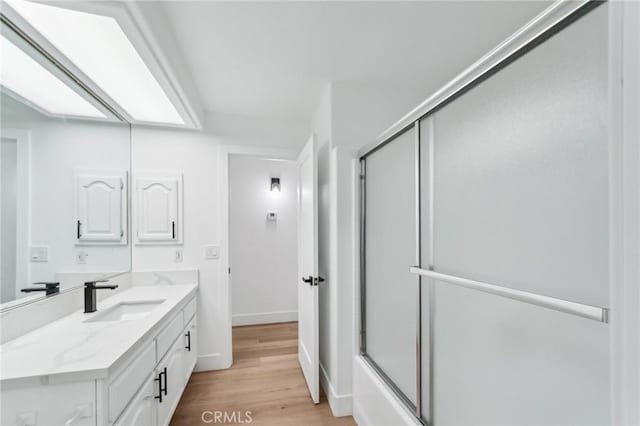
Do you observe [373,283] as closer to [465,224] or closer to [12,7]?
[465,224]

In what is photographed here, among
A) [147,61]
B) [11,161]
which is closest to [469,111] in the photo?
[147,61]

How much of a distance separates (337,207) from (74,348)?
60.8 inches

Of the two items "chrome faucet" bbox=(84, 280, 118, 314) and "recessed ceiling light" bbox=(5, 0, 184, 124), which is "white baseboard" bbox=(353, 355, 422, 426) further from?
"recessed ceiling light" bbox=(5, 0, 184, 124)

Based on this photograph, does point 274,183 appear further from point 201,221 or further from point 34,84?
point 34,84

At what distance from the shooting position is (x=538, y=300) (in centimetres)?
64

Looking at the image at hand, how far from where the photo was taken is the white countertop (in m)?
0.95

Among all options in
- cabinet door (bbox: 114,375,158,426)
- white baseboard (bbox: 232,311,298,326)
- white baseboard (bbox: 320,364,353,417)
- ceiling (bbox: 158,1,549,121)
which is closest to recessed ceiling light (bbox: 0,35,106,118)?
ceiling (bbox: 158,1,549,121)

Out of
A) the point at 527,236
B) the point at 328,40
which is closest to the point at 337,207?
the point at 328,40

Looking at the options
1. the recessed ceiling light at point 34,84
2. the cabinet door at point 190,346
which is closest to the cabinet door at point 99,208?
the recessed ceiling light at point 34,84

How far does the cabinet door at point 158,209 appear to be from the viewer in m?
2.37

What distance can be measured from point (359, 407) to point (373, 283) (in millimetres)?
814

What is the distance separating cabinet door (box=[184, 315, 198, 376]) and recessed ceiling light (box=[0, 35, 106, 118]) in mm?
1679

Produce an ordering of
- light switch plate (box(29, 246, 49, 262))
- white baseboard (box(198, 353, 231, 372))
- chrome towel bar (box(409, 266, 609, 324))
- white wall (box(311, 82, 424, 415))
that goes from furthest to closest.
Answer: white baseboard (box(198, 353, 231, 372))
white wall (box(311, 82, 424, 415))
light switch plate (box(29, 246, 49, 262))
chrome towel bar (box(409, 266, 609, 324))

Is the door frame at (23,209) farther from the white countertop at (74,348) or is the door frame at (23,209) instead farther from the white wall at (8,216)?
the white countertop at (74,348)
